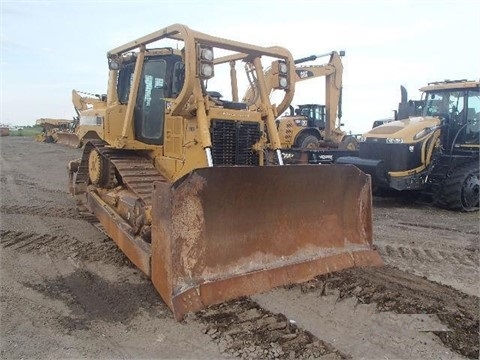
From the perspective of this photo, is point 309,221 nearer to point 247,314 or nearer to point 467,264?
point 247,314

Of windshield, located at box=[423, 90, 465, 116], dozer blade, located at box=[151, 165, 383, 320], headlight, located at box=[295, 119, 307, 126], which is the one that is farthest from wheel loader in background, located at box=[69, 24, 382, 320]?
headlight, located at box=[295, 119, 307, 126]

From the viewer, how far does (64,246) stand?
A: 541cm

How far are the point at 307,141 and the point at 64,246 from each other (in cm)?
1047

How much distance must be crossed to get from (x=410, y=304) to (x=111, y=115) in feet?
15.0

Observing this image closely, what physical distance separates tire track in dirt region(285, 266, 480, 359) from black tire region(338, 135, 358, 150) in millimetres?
10366

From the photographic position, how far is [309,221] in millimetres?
4480

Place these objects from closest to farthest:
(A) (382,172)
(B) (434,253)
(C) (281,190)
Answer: (C) (281,190) < (B) (434,253) < (A) (382,172)

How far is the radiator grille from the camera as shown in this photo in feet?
17.1

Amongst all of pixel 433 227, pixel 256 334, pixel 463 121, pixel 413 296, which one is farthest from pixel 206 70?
pixel 463 121

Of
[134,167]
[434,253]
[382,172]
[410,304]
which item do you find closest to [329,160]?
[382,172]

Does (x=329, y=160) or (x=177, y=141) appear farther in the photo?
(x=329, y=160)

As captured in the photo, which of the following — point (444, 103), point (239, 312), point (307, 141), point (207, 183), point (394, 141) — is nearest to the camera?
point (239, 312)

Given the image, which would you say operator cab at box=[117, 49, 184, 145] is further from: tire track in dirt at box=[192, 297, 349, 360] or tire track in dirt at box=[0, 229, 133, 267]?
tire track in dirt at box=[192, 297, 349, 360]

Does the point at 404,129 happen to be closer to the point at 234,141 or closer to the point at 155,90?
the point at 234,141
